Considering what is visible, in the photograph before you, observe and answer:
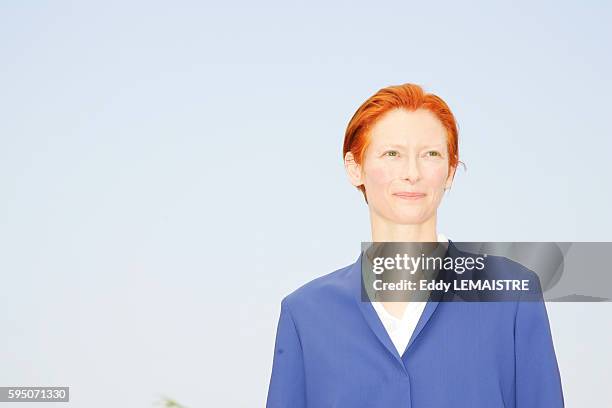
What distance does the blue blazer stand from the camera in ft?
6.77

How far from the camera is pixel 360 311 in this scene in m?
2.18

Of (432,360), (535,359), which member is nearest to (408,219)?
(432,360)

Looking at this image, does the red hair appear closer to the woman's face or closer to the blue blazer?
the woman's face

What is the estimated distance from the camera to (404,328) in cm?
214

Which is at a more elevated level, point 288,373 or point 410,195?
point 410,195

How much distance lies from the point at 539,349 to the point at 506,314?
0.39ft

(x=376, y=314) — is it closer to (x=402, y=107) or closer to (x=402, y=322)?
(x=402, y=322)

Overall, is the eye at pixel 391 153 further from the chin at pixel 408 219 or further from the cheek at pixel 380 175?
the chin at pixel 408 219

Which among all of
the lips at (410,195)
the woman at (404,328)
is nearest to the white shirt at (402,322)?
the woman at (404,328)

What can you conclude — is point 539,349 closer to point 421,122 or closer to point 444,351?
point 444,351

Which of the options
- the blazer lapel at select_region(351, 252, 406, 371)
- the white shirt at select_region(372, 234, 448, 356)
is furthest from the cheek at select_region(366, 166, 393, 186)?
the white shirt at select_region(372, 234, 448, 356)

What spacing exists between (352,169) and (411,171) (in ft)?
0.78

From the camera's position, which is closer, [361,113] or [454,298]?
[454,298]

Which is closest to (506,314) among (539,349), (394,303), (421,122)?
(539,349)
